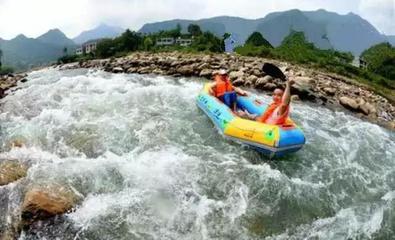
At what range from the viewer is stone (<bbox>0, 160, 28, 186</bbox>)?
9750mm

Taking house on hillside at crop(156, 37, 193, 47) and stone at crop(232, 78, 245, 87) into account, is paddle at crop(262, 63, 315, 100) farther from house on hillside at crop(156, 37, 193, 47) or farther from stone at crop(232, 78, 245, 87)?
house on hillside at crop(156, 37, 193, 47)

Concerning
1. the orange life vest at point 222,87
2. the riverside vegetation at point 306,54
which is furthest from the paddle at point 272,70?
the riverside vegetation at point 306,54

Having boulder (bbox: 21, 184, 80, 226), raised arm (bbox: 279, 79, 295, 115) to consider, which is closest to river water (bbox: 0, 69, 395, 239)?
boulder (bbox: 21, 184, 80, 226)

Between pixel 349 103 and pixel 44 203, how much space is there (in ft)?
43.3

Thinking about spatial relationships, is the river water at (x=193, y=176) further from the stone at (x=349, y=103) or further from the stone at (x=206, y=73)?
the stone at (x=206, y=73)

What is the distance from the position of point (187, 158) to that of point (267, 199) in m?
2.34

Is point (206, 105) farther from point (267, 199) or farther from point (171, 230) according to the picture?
point (171, 230)

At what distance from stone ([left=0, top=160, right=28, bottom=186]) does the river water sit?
0.21m

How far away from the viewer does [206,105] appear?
581 inches

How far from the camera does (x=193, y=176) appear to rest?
33.0ft

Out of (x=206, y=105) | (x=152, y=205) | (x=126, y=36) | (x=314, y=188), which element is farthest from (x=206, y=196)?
(x=126, y=36)

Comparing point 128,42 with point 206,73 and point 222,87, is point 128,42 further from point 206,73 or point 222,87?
point 222,87

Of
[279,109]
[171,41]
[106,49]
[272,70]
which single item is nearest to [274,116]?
[279,109]

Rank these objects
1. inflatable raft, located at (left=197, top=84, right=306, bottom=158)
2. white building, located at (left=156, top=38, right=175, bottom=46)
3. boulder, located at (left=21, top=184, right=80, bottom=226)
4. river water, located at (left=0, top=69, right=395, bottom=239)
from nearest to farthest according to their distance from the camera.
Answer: boulder, located at (left=21, top=184, right=80, bottom=226), river water, located at (left=0, top=69, right=395, bottom=239), inflatable raft, located at (left=197, top=84, right=306, bottom=158), white building, located at (left=156, top=38, right=175, bottom=46)
